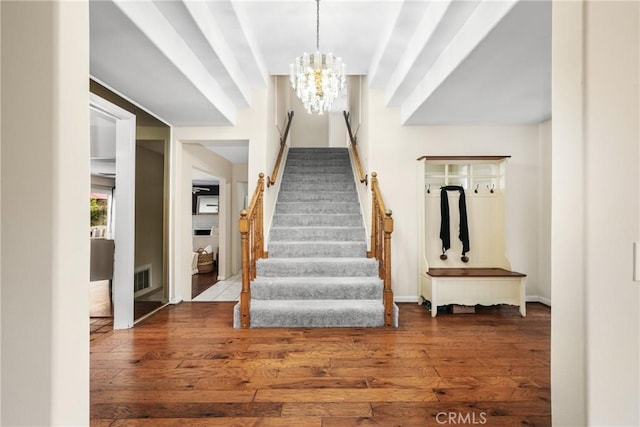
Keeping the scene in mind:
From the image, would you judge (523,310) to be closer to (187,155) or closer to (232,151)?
(187,155)

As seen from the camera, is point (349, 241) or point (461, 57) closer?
point (461, 57)

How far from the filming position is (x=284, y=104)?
21.4 feet

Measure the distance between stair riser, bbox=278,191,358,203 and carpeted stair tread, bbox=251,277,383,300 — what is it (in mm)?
1908

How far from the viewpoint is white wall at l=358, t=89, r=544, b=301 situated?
4.57 metres

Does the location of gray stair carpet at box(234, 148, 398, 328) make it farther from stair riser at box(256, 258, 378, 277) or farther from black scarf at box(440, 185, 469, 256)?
black scarf at box(440, 185, 469, 256)

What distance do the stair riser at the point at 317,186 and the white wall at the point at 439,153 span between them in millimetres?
1068

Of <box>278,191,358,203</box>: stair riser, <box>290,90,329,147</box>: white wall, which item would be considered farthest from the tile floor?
<box>290,90,329,147</box>: white wall

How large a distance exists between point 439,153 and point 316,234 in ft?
6.64

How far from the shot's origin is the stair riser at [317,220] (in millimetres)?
4957
